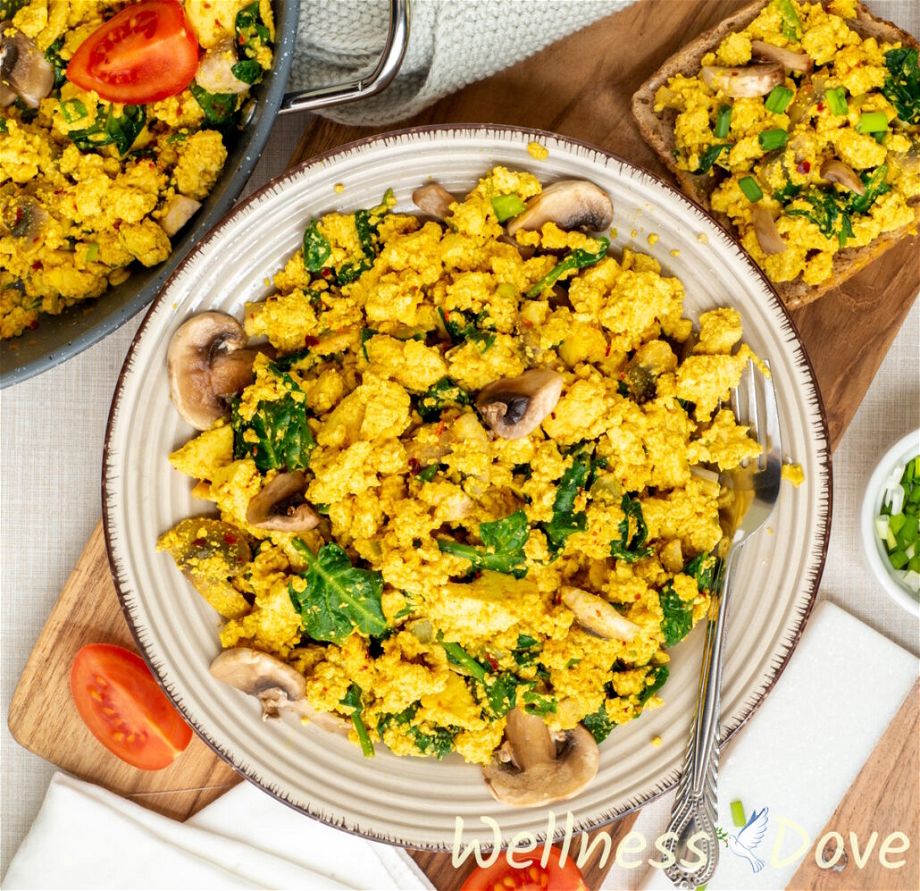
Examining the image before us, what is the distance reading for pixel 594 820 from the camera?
2355 mm

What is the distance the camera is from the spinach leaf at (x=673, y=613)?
7.43 ft

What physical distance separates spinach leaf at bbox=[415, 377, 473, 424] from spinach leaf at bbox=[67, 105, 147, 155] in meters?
0.99

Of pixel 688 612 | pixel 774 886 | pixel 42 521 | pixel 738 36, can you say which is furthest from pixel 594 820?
pixel 738 36

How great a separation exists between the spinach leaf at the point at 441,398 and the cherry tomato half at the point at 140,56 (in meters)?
0.97

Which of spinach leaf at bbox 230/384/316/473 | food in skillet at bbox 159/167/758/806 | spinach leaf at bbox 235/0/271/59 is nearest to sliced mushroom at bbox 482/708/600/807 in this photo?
food in skillet at bbox 159/167/758/806

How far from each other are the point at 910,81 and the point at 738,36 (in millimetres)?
456

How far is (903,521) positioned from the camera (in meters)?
2.80

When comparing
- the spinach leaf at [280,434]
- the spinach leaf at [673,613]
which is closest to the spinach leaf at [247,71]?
the spinach leaf at [280,434]

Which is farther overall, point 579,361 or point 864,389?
point 864,389

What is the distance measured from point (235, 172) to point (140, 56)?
1.09 feet

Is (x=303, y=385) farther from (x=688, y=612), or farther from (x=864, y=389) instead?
(x=864, y=389)

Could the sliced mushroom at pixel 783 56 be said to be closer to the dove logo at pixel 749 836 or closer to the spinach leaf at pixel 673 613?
the spinach leaf at pixel 673 613

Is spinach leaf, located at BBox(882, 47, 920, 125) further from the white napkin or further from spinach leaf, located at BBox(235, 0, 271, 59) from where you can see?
spinach leaf, located at BBox(235, 0, 271, 59)

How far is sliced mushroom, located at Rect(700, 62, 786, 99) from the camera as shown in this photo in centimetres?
241
